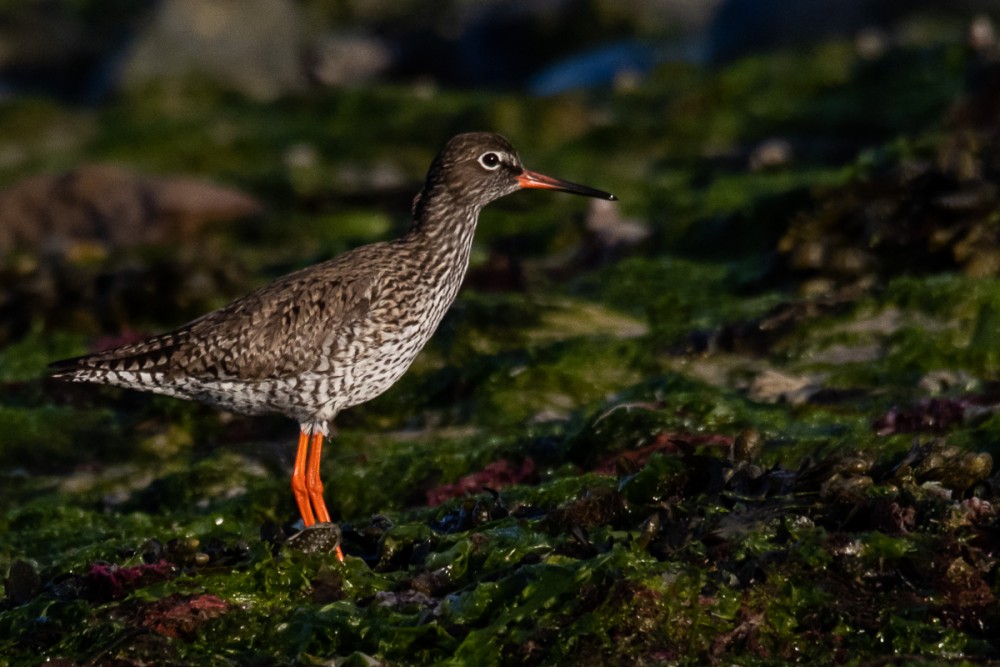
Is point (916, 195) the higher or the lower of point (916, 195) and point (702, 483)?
the higher

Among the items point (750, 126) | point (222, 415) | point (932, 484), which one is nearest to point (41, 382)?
point (222, 415)

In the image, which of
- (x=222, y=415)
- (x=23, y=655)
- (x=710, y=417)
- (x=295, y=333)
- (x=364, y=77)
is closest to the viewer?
(x=23, y=655)

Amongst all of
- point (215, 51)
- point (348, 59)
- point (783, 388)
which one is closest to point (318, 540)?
point (783, 388)

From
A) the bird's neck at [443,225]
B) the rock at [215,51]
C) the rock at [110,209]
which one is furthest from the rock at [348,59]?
the bird's neck at [443,225]

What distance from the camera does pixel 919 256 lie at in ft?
31.8

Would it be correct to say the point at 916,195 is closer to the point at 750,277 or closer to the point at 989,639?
the point at 750,277

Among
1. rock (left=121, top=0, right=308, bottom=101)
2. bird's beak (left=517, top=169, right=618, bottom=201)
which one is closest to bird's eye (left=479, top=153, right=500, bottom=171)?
bird's beak (left=517, top=169, right=618, bottom=201)

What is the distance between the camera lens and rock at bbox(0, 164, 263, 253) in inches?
567

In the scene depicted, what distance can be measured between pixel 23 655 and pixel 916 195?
21.9ft

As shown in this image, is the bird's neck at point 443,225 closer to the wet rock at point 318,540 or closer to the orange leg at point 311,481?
the orange leg at point 311,481

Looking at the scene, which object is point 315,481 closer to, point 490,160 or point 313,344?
point 313,344

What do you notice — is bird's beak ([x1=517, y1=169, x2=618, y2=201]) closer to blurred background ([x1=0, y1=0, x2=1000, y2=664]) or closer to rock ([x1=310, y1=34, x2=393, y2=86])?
blurred background ([x1=0, y1=0, x2=1000, y2=664])

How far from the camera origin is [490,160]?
7.99 metres

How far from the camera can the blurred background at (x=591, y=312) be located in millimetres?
5449
